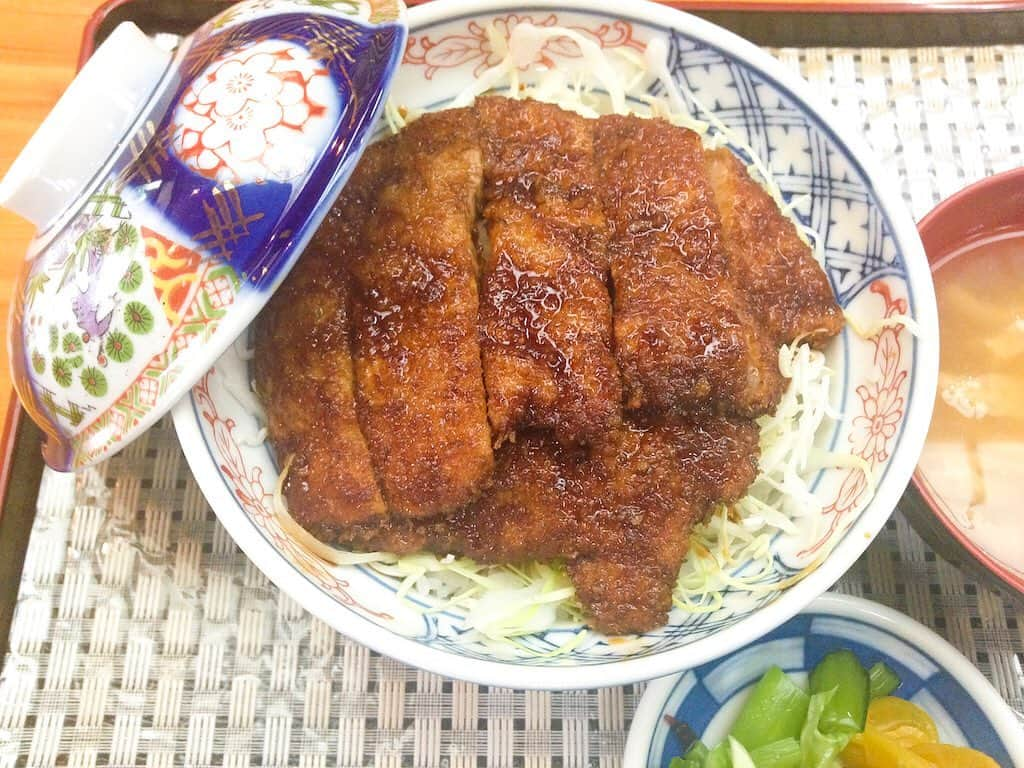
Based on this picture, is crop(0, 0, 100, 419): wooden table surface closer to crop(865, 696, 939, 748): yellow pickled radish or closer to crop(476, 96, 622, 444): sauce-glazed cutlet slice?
crop(476, 96, 622, 444): sauce-glazed cutlet slice

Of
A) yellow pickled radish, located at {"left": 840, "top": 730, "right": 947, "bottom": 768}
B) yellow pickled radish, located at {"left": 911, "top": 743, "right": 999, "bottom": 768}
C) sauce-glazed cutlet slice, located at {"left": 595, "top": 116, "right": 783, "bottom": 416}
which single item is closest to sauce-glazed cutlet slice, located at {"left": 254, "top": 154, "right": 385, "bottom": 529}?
sauce-glazed cutlet slice, located at {"left": 595, "top": 116, "right": 783, "bottom": 416}

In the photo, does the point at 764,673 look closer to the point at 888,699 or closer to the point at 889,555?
the point at 888,699

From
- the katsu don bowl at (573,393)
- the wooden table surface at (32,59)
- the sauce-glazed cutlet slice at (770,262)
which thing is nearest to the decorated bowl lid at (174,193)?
the katsu don bowl at (573,393)

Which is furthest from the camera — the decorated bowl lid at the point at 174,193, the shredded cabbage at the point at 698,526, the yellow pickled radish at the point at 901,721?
the yellow pickled radish at the point at 901,721

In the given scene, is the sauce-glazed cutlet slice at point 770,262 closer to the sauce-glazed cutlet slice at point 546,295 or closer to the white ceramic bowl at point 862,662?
the sauce-glazed cutlet slice at point 546,295

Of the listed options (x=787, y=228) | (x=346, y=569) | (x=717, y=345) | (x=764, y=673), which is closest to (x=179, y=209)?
(x=346, y=569)
